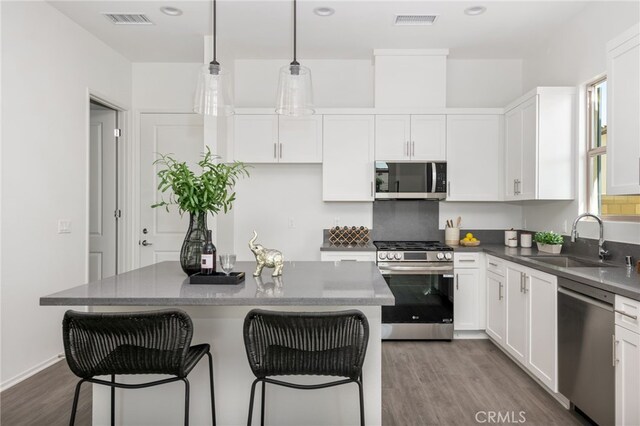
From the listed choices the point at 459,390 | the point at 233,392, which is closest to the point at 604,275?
the point at 459,390

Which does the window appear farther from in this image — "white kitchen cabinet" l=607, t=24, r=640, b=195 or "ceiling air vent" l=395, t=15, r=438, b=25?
"ceiling air vent" l=395, t=15, r=438, b=25

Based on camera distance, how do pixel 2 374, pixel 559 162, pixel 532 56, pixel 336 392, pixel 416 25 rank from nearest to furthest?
pixel 336 392 → pixel 2 374 → pixel 559 162 → pixel 416 25 → pixel 532 56

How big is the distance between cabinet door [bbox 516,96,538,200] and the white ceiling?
0.78 meters

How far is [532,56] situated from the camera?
4285 millimetres

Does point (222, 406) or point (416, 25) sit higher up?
point (416, 25)

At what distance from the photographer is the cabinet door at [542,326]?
8.52 feet

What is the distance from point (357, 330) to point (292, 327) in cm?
27

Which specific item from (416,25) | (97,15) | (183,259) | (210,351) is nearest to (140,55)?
(97,15)

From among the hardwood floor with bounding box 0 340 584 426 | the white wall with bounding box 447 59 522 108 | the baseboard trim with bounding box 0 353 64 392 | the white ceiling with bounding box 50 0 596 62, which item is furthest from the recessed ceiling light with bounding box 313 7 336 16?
the baseboard trim with bounding box 0 353 64 392

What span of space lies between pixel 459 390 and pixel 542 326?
736 mm

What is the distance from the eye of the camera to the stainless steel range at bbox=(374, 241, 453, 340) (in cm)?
388

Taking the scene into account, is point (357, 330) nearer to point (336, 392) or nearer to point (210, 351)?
point (336, 392)

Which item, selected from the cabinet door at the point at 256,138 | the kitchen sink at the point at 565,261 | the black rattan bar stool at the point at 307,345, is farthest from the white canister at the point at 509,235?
the black rattan bar stool at the point at 307,345

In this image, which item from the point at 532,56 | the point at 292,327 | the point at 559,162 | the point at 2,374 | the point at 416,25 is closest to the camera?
the point at 292,327
